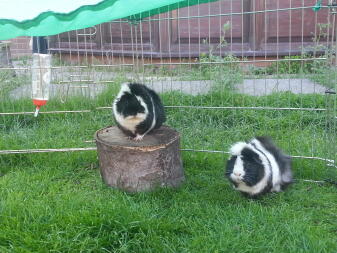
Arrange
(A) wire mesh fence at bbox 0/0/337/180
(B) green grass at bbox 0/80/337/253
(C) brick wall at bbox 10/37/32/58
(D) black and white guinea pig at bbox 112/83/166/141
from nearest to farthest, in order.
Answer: (B) green grass at bbox 0/80/337/253, (D) black and white guinea pig at bbox 112/83/166/141, (A) wire mesh fence at bbox 0/0/337/180, (C) brick wall at bbox 10/37/32/58

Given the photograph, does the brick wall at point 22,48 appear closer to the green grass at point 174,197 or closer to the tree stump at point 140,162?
the green grass at point 174,197

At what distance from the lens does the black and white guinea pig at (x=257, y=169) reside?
3133mm

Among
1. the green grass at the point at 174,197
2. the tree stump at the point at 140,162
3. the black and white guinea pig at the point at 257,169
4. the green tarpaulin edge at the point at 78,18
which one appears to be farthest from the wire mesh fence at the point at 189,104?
the green tarpaulin edge at the point at 78,18

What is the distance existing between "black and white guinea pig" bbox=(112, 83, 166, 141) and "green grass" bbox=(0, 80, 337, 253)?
0.56 metres

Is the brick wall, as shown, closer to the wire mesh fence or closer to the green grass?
the wire mesh fence

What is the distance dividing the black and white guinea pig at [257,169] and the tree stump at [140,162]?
525 millimetres

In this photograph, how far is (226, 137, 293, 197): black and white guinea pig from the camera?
10.3ft

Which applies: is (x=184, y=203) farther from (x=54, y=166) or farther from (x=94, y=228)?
(x=54, y=166)

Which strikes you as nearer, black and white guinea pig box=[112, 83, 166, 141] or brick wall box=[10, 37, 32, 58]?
black and white guinea pig box=[112, 83, 166, 141]

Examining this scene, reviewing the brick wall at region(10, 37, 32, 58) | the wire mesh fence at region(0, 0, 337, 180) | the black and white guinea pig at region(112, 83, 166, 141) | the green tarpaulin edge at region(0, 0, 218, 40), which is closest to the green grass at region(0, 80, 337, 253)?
the wire mesh fence at region(0, 0, 337, 180)

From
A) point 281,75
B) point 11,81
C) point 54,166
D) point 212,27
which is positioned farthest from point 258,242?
point 212,27

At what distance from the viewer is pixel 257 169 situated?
3164 millimetres

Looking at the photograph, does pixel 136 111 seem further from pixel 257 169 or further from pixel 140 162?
pixel 257 169

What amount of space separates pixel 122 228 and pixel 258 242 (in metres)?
0.93
